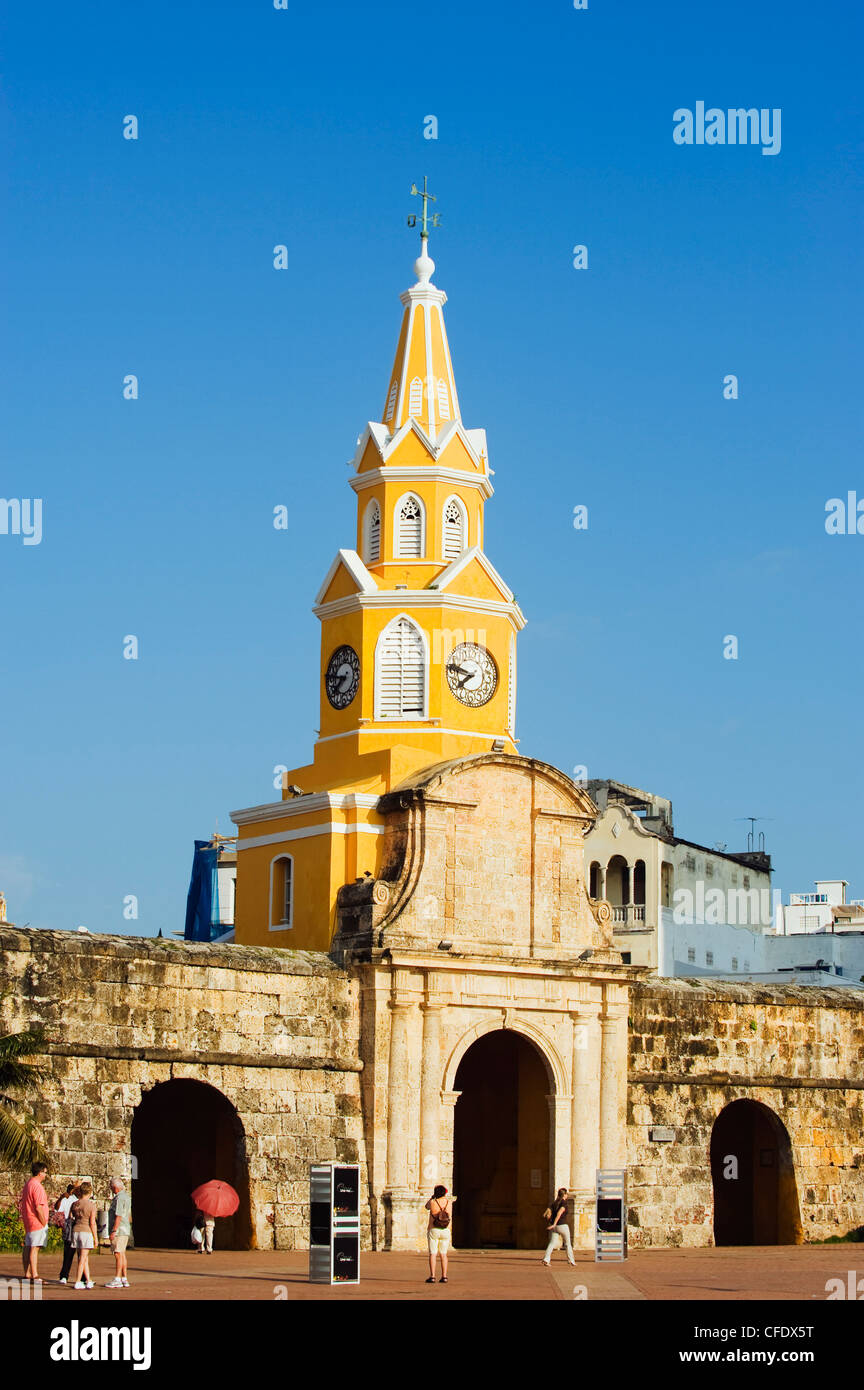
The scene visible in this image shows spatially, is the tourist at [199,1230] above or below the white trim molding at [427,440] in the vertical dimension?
below

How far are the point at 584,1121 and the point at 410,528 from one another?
13636mm

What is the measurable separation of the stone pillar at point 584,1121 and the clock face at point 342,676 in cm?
869

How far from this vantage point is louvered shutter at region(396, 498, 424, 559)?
4650 centimetres

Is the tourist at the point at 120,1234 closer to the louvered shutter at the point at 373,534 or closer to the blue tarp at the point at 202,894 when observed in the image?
the louvered shutter at the point at 373,534

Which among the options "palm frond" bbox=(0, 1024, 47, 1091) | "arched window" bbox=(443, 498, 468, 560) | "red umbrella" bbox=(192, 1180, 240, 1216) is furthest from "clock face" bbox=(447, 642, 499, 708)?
"palm frond" bbox=(0, 1024, 47, 1091)

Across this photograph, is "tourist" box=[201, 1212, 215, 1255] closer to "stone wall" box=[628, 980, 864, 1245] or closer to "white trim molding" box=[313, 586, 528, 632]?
"stone wall" box=[628, 980, 864, 1245]

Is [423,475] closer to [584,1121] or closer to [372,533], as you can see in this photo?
[372,533]

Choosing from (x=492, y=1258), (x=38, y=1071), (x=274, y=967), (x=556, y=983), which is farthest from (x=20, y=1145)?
(x=556, y=983)

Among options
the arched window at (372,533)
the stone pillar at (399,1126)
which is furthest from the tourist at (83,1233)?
the arched window at (372,533)

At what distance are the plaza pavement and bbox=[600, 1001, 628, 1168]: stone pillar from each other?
2175mm

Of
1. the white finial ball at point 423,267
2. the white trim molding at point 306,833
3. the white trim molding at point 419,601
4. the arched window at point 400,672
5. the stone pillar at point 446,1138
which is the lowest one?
the stone pillar at point 446,1138

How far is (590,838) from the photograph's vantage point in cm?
7369

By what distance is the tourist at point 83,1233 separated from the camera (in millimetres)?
27656

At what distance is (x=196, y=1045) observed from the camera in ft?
123
